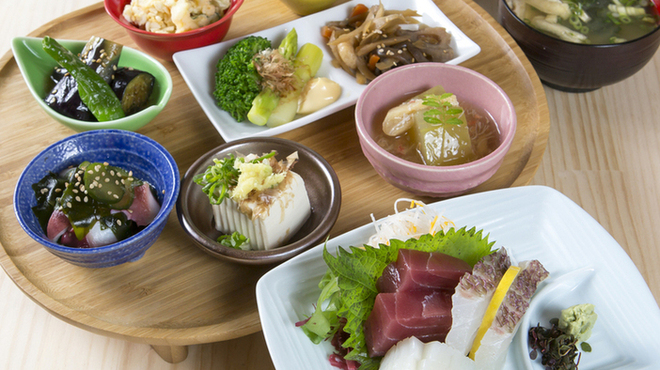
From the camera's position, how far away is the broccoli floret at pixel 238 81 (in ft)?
6.75

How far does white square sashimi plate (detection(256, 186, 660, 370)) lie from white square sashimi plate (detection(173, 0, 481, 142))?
24.8 inches

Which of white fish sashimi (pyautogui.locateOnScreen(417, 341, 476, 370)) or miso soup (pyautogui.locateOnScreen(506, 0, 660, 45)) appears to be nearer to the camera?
white fish sashimi (pyautogui.locateOnScreen(417, 341, 476, 370))

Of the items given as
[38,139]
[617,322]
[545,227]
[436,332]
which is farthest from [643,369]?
[38,139]

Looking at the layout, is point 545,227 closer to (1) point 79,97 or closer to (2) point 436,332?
(2) point 436,332

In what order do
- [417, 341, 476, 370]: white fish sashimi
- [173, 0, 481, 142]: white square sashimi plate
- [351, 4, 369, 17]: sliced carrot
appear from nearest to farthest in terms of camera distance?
[417, 341, 476, 370]: white fish sashimi → [173, 0, 481, 142]: white square sashimi plate → [351, 4, 369, 17]: sliced carrot

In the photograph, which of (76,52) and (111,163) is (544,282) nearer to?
(111,163)

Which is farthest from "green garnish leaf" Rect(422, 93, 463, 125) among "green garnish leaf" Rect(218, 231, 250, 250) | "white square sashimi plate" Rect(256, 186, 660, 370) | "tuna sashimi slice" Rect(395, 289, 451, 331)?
"green garnish leaf" Rect(218, 231, 250, 250)

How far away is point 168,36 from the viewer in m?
2.12

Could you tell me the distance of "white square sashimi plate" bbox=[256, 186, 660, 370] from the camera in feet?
4.81

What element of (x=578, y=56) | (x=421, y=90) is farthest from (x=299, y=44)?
(x=578, y=56)

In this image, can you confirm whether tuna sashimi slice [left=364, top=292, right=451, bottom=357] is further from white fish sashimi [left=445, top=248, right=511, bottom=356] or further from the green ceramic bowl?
the green ceramic bowl

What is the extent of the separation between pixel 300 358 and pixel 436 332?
39cm

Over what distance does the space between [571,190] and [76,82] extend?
91.0 inches

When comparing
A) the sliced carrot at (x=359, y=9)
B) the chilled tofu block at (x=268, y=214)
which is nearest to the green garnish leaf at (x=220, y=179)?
the chilled tofu block at (x=268, y=214)
